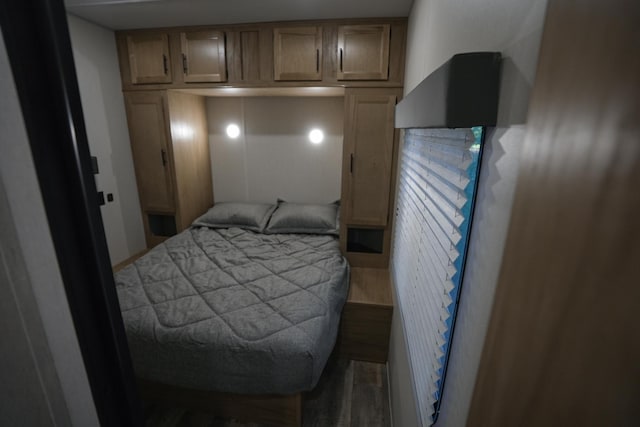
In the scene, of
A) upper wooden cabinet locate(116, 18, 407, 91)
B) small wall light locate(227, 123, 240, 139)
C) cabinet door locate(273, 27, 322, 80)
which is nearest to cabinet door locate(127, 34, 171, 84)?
upper wooden cabinet locate(116, 18, 407, 91)

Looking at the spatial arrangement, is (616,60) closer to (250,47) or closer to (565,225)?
(565,225)

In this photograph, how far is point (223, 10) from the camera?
205 centimetres

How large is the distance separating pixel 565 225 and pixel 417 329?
0.92 metres

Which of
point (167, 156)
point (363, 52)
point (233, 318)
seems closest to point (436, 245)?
point (233, 318)

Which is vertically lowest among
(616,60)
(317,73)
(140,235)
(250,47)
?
(140,235)

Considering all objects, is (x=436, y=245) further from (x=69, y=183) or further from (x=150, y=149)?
(x=150, y=149)

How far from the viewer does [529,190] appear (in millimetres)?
331

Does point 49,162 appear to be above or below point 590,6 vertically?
below

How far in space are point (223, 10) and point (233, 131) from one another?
1.21 meters

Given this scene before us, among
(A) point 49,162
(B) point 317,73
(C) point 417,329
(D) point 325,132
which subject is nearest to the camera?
(A) point 49,162

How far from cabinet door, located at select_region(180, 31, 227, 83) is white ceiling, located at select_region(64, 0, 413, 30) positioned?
3.9 inches

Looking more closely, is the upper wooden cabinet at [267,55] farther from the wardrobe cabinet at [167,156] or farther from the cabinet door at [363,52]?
the wardrobe cabinet at [167,156]

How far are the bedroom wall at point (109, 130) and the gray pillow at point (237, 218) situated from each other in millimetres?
662

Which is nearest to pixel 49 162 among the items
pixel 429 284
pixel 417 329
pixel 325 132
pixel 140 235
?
pixel 429 284
